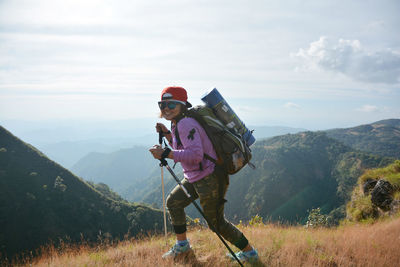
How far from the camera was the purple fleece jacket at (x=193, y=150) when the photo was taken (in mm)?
2922

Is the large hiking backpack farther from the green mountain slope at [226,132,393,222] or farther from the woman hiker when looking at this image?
the green mountain slope at [226,132,393,222]

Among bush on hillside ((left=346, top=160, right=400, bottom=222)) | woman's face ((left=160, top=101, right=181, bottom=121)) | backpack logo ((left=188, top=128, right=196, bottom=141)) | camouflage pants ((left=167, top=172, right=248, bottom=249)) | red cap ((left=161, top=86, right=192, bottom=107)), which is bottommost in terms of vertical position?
bush on hillside ((left=346, top=160, right=400, bottom=222))

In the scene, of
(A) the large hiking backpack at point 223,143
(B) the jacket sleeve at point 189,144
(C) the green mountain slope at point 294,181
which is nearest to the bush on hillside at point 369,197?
(A) the large hiking backpack at point 223,143

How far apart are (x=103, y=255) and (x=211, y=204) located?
2.22m

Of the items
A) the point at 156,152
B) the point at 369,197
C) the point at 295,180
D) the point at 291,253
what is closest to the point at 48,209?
the point at 369,197

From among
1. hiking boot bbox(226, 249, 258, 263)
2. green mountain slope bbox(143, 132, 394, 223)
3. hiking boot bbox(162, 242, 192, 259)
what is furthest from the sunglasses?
green mountain slope bbox(143, 132, 394, 223)

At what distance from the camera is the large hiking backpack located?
3119mm

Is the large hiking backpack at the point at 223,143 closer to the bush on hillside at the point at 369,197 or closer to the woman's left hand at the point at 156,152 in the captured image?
the woman's left hand at the point at 156,152

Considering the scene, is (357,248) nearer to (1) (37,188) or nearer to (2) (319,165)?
(1) (37,188)

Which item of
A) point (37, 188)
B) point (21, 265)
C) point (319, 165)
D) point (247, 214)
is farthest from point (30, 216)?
point (319, 165)

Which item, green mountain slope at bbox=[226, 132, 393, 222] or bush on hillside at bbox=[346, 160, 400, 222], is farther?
green mountain slope at bbox=[226, 132, 393, 222]

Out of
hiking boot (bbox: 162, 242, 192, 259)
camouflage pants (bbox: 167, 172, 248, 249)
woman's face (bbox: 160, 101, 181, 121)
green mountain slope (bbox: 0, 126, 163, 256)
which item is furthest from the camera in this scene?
green mountain slope (bbox: 0, 126, 163, 256)

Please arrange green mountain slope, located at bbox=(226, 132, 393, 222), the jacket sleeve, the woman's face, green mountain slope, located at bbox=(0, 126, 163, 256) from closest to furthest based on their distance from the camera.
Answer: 1. the jacket sleeve
2. the woman's face
3. green mountain slope, located at bbox=(0, 126, 163, 256)
4. green mountain slope, located at bbox=(226, 132, 393, 222)

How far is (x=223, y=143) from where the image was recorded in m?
3.15
